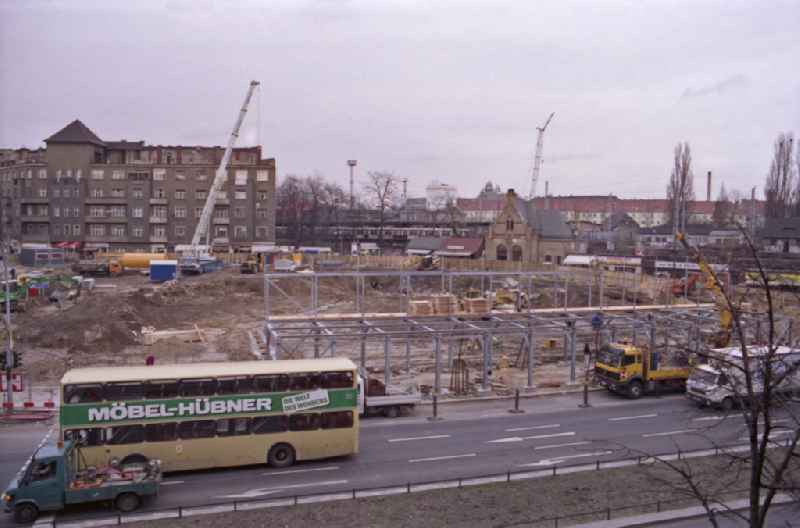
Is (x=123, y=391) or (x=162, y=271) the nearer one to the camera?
(x=123, y=391)

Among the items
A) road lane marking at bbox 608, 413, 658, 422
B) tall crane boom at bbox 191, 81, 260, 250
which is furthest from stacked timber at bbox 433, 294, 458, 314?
→ tall crane boom at bbox 191, 81, 260, 250

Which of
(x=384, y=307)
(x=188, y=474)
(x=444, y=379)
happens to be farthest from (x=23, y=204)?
(x=188, y=474)

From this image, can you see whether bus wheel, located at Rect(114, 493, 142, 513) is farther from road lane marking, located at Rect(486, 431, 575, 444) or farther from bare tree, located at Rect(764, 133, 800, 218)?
bare tree, located at Rect(764, 133, 800, 218)

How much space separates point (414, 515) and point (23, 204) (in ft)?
304

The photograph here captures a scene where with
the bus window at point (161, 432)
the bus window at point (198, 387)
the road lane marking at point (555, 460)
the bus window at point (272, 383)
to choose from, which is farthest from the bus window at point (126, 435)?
the road lane marking at point (555, 460)

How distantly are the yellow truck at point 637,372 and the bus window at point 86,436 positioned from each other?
19.7 metres

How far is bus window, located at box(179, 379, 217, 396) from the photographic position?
666 inches

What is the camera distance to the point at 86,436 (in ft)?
53.0

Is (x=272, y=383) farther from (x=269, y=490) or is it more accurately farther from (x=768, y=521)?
(x=768, y=521)

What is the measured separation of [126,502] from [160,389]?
3037 millimetres

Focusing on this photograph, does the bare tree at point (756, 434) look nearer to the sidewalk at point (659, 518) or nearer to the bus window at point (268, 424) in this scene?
the sidewalk at point (659, 518)

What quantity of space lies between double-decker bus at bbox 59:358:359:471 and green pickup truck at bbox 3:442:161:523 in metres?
1.32

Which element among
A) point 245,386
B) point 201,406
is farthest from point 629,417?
point 201,406

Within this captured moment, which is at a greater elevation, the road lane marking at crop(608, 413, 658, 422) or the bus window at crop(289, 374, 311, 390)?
the bus window at crop(289, 374, 311, 390)
